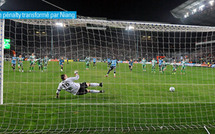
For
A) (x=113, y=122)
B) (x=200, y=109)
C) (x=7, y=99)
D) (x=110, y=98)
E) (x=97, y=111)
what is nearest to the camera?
(x=113, y=122)

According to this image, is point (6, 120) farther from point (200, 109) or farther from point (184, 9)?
point (184, 9)

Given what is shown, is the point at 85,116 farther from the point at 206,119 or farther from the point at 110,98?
the point at 206,119

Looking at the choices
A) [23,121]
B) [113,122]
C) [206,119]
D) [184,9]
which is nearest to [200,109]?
[206,119]

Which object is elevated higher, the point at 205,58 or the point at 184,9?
the point at 184,9

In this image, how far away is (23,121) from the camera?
4.20 m

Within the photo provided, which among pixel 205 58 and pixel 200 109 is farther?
pixel 205 58

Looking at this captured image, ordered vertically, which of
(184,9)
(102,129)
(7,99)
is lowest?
(102,129)

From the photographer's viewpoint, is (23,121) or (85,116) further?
(85,116)

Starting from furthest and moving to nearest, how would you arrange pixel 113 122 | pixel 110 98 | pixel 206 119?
pixel 110 98, pixel 206 119, pixel 113 122

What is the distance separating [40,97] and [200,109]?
228 inches

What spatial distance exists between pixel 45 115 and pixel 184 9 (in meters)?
32.3

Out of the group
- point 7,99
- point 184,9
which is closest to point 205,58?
point 184,9

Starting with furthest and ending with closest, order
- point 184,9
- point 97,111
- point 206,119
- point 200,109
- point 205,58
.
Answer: point 184,9 < point 205,58 < point 200,109 < point 97,111 < point 206,119

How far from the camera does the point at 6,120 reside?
425 cm
